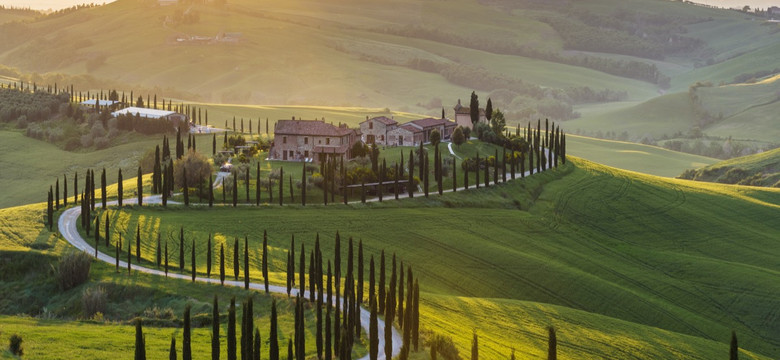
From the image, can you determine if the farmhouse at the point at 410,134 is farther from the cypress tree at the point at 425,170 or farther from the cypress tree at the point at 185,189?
the cypress tree at the point at 185,189

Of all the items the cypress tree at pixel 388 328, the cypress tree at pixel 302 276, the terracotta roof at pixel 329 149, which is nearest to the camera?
the cypress tree at pixel 388 328

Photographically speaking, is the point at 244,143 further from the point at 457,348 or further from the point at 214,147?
the point at 457,348

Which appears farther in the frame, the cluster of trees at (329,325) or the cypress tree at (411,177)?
the cypress tree at (411,177)

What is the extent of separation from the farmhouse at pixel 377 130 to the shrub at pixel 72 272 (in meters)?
75.9

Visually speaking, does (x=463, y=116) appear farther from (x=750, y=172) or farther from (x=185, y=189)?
(x=750, y=172)

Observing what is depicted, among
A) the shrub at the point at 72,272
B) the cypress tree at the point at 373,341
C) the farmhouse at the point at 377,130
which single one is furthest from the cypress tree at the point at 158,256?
the farmhouse at the point at 377,130

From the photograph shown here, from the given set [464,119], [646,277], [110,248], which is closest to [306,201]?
[110,248]

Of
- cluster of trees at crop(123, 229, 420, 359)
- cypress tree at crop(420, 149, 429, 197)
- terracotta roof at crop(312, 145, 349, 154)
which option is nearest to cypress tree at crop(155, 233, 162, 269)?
cluster of trees at crop(123, 229, 420, 359)

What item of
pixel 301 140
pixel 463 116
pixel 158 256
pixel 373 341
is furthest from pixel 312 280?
pixel 463 116

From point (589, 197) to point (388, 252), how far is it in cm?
4536

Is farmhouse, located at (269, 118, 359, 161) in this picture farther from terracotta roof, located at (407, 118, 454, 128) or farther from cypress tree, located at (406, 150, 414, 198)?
cypress tree, located at (406, 150, 414, 198)

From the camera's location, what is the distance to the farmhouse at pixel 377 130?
148 metres

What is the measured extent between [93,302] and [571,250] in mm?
60683

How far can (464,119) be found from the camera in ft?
521
